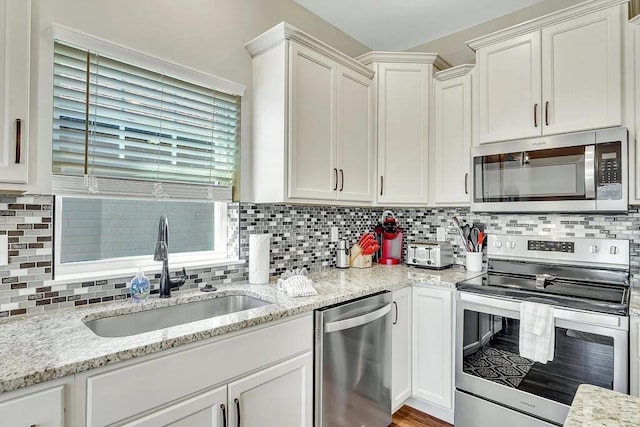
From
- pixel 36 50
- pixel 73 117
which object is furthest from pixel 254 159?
pixel 36 50

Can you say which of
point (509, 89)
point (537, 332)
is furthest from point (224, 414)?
point (509, 89)

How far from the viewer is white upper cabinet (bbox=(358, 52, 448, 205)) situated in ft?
8.37

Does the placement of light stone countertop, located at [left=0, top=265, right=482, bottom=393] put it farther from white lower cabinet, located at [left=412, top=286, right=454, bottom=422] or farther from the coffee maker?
the coffee maker

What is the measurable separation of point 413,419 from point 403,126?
1.98 metres

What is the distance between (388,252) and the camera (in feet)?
9.36

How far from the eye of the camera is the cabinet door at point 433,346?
6.90ft

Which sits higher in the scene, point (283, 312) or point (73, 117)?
point (73, 117)

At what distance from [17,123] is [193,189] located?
0.79 m

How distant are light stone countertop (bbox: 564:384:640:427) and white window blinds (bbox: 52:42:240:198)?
5.74 feet

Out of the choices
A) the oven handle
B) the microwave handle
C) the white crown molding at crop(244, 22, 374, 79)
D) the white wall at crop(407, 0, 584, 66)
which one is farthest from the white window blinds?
the microwave handle

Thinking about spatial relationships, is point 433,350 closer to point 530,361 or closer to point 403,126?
point 530,361

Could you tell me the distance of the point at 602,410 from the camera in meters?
0.70

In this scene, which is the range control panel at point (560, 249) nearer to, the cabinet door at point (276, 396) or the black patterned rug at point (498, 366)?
the black patterned rug at point (498, 366)

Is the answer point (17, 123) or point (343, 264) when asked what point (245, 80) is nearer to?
point (17, 123)
